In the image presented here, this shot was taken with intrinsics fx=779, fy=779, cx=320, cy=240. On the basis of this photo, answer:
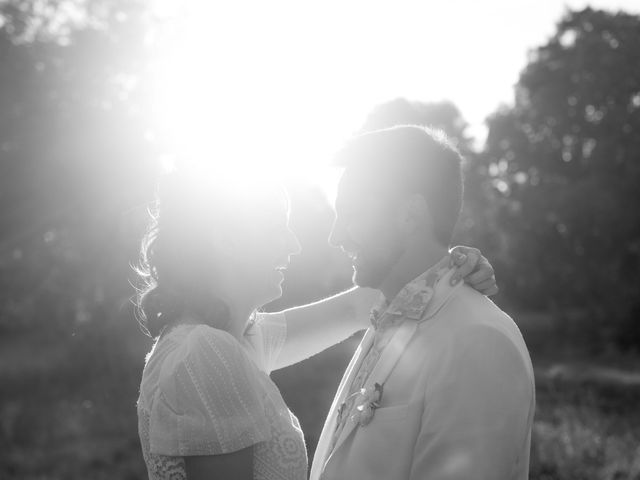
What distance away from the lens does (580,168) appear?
97.7ft

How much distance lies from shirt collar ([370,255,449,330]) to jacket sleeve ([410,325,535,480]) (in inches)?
11.8

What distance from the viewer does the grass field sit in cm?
982

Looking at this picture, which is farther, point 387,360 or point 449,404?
point 387,360

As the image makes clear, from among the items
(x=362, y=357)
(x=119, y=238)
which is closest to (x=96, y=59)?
(x=119, y=238)

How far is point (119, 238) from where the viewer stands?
70.7ft

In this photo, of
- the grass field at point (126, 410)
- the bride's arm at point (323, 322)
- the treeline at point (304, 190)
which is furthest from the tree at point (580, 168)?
the bride's arm at point (323, 322)

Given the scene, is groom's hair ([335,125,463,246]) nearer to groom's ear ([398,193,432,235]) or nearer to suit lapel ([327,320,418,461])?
groom's ear ([398,193,432,235])

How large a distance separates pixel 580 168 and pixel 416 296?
2866cm

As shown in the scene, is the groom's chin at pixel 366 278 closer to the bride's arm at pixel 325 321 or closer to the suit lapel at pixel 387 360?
the suit lapel at pixel 387 360

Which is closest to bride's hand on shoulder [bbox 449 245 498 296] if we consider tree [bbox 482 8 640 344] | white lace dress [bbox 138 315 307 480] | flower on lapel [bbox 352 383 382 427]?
flower on lapel [bbox 352 383 382 427]

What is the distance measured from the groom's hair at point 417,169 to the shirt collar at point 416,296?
13 centimetres

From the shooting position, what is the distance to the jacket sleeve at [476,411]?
243 cm

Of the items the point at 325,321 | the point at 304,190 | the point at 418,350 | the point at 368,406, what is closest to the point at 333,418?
the point at 368,406

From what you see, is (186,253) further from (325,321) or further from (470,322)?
(325,321)
